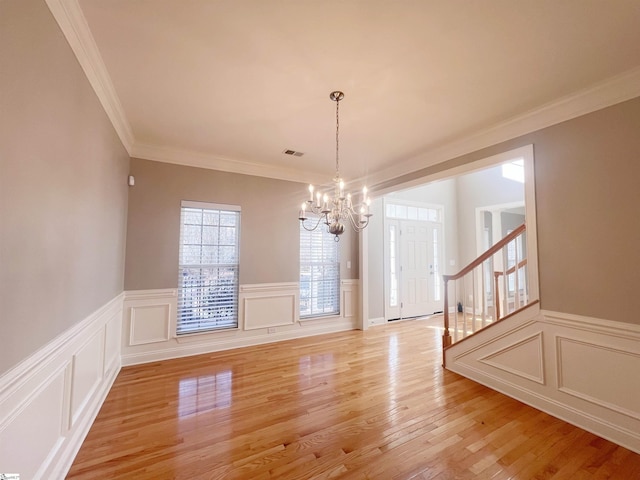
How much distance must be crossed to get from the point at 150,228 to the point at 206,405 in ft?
7.25

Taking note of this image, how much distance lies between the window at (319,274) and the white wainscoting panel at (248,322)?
13cm

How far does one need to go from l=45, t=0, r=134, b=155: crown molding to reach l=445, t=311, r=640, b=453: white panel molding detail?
12.9ft

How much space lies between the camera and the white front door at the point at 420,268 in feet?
19.2

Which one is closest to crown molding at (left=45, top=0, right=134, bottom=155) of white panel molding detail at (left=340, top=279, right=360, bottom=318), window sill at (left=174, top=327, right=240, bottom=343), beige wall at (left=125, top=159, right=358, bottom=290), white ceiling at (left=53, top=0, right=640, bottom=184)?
white ceiling at (left=53, top=0, right=640, bottom=184)

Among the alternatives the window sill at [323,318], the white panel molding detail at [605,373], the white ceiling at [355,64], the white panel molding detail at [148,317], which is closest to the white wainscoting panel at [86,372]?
the white panel molding detail at [148,317]

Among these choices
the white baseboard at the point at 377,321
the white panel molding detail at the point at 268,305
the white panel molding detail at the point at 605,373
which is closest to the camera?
the white panel molding detail at the point at 605,373

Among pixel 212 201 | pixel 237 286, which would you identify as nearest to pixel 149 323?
pixel 237 286

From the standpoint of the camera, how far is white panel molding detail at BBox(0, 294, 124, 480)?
1.17 m

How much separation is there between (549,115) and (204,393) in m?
4.05

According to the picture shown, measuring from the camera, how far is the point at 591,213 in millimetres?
2232

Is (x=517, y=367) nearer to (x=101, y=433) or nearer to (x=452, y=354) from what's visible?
(x=452, y=354)

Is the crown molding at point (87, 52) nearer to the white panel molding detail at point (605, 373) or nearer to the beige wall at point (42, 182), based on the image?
the beige wall at point (42, 182)

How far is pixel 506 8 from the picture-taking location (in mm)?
1528

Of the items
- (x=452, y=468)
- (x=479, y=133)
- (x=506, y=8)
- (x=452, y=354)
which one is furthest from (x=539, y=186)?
(x=452, y=468)
